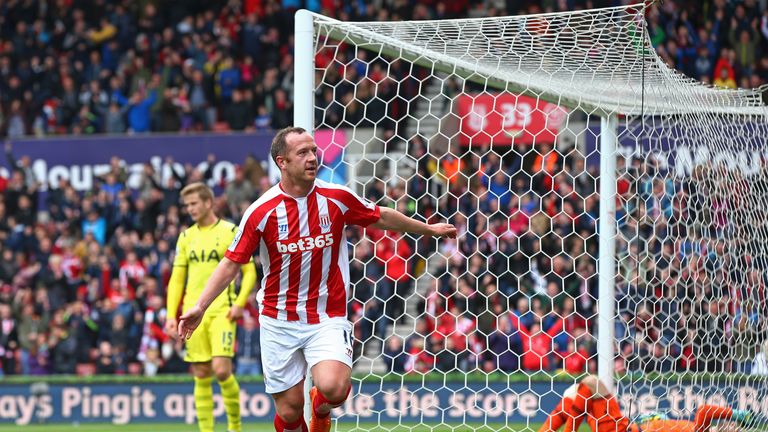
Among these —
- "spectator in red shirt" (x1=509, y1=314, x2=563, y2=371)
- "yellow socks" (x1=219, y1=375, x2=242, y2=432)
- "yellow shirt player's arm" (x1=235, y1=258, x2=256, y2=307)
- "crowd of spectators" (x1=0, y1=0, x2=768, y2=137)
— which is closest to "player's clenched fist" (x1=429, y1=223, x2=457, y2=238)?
"yellow shirt player's arm" (x1=235, y1=258, x2=256, y2=307)

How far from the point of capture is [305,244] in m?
6.88

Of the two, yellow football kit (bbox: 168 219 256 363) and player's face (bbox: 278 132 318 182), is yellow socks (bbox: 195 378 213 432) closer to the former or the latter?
yellow football kit (bbox: 168 219 256 363)

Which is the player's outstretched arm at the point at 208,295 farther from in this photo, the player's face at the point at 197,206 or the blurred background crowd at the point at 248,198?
the blurred background crowd at the point at 248,198

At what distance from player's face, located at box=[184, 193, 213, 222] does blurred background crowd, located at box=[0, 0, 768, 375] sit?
207 cm

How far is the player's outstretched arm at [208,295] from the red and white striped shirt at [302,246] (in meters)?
0.06

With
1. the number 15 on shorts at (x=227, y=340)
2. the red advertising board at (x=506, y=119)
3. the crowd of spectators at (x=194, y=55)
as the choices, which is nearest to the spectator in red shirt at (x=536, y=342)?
the red advertising board at (x=506, y=119)

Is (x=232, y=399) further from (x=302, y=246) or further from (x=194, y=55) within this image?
(x=194, y=55)

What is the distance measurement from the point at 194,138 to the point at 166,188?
2.81ft

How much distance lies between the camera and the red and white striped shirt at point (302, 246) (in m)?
6.85

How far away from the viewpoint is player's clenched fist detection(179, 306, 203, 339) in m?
6.52

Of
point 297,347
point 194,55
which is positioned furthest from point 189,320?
point 194,55

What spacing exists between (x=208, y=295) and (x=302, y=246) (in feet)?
1.90

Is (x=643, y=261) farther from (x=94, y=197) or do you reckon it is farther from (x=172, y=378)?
(x=94, y=197)

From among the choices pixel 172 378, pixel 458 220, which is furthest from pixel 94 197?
pixel 458 220
